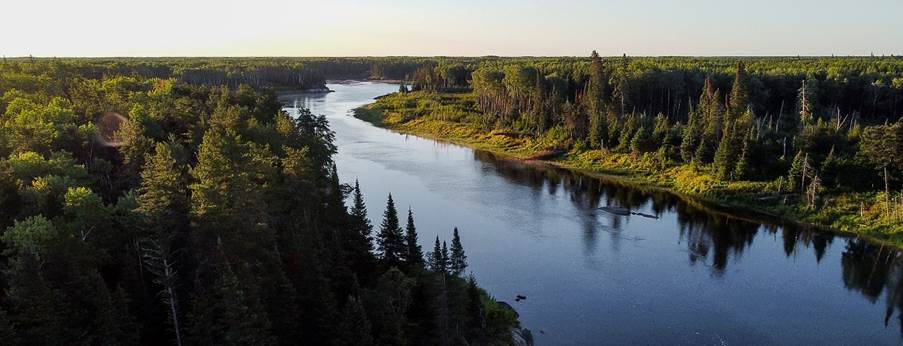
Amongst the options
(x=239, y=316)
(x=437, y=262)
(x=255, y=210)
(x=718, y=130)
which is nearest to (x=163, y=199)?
(x=255, y=210)

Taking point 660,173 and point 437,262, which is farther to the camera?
point 660,173

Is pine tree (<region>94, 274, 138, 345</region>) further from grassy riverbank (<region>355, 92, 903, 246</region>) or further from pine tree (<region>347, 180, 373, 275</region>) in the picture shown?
grassy riverbank (<region>355, 92, 903, 246</region>)

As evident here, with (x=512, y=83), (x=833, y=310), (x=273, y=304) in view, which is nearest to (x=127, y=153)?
(x=273, y=304)

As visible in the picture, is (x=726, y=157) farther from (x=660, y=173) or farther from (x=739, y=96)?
(x=739, y=96)

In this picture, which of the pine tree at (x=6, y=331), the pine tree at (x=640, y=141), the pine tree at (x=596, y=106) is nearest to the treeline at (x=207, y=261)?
the pine tree at (x=6, y=331)

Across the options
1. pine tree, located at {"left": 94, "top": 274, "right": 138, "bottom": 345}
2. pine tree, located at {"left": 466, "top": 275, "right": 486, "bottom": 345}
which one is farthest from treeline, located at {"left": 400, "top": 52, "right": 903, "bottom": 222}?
pine tree, located at {"left": 94, "top": 274, "right": 138, "bottom": 345}

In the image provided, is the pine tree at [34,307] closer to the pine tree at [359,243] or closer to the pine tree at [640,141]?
the pine tree at [359,243]
